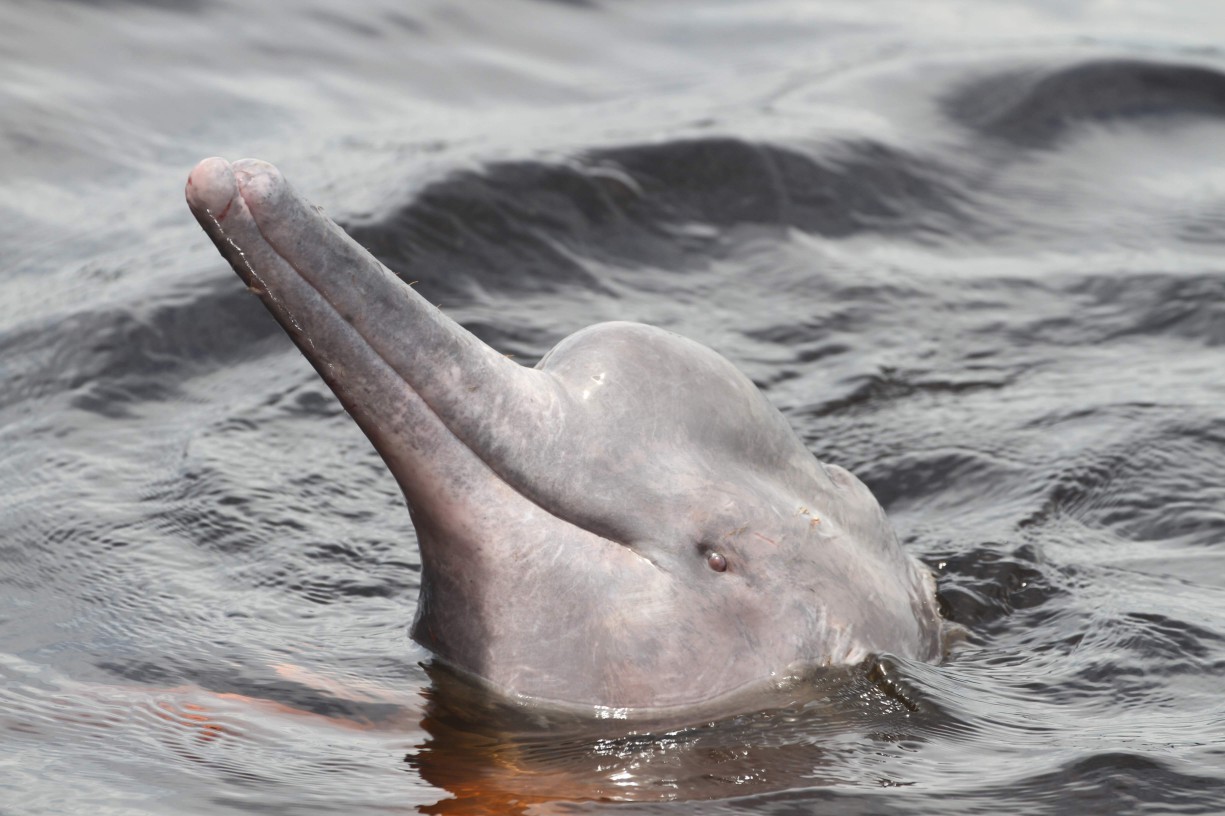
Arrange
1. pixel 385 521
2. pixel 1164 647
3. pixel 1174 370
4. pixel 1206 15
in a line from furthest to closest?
pixel 1206 15, pixel 1174 370, pixel 385 521, pixel 1164 647

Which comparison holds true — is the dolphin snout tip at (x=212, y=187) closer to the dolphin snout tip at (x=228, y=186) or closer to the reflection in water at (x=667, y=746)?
the dolphin snout tip at (x=228, y=186)

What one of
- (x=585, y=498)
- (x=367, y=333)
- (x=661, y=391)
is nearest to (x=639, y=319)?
(x=661, y=391)

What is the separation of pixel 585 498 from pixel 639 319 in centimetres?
489

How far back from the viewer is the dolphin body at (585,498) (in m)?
4.34

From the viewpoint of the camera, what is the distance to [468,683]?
197 inches

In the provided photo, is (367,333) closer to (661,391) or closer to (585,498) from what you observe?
(585,498)

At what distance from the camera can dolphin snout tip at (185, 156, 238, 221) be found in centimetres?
402

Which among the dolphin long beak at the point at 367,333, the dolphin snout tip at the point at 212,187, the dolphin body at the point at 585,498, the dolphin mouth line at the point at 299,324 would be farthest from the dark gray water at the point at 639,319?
the dolphin snout tip at the point at 212,187

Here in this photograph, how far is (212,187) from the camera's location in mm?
4020

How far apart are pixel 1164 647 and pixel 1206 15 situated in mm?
12398

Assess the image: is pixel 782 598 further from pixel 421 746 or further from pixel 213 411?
pixel 213 411

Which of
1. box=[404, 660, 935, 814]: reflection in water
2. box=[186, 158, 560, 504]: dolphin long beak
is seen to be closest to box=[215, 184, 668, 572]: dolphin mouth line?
box=[186, 158, 560, 504]: dolphin long beak

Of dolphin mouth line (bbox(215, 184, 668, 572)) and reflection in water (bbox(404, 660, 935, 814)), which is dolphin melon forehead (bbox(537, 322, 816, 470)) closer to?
dolphin mouth line (bbox(215, 184, 668, 572))

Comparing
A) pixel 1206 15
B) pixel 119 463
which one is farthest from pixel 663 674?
pixel 1206 15
